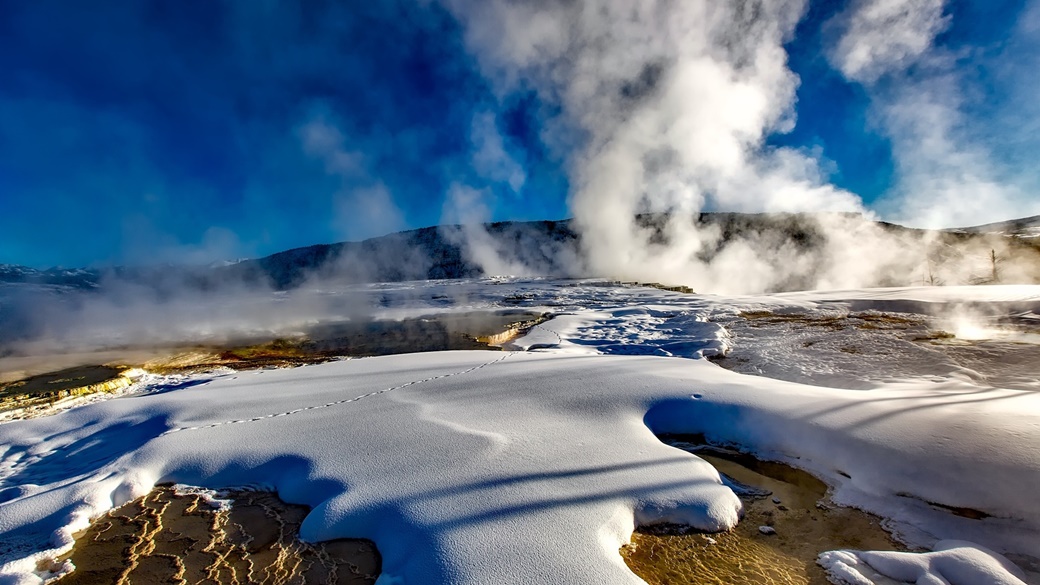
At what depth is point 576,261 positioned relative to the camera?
41.4 meters

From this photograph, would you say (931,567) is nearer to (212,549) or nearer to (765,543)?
(765,543)

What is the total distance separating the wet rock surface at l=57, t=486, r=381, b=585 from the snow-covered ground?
14 centimetres

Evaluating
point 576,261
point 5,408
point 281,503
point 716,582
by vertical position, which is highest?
point 576,261

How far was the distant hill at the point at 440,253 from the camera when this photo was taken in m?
38.9

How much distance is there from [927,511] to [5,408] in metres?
9.95

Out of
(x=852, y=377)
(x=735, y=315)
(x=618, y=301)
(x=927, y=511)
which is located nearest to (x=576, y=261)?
(x=618, y=301)

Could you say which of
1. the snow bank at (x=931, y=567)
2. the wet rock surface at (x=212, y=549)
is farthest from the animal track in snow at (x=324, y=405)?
the snow bank at (x=931, y=567)

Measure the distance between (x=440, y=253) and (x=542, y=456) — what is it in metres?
53.1

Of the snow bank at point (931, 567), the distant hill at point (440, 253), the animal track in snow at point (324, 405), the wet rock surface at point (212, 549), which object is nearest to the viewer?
the snow bank at point (931, 567)

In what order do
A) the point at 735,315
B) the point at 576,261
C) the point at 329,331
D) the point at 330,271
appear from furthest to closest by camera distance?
the point at 330,271 → the point at 576,261 → the point at 329,331 → the point at 735,315

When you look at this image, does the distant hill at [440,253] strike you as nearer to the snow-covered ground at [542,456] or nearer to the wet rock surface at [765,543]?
the snow-covered ground at [542,456]

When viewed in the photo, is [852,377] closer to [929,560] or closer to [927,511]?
[927,511]

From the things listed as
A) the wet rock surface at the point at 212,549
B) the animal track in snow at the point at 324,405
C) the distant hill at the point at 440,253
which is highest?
the distant hill at the point at 440,253

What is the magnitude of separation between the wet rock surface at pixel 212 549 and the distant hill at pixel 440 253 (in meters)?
35.2
